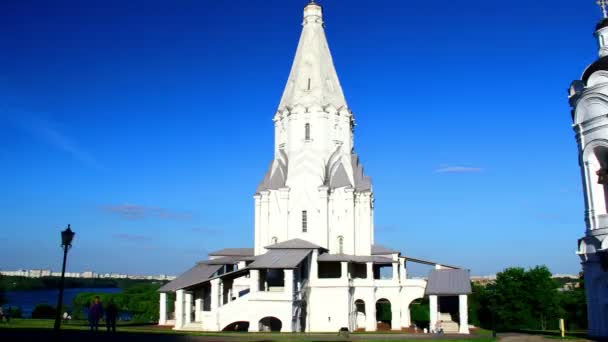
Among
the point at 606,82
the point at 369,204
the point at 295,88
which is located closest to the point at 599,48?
the point at 606,82

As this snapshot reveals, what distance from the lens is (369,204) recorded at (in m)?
44.2

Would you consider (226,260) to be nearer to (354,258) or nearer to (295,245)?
(295,245)

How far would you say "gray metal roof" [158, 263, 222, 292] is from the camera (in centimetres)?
3772

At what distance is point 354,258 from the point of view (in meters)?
40.8

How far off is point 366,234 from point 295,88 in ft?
43.6

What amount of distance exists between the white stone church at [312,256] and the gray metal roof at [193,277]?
0.10 metres

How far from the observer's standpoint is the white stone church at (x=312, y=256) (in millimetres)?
36031

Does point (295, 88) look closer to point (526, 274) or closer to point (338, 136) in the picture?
point (338, 136)

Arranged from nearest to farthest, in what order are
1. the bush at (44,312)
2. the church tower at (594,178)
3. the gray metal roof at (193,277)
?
the church tower at (594,178) < the gray metal roof at (193,277) < the bush at (44,312)

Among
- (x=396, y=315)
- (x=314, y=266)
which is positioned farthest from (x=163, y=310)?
(x=396, y=315)

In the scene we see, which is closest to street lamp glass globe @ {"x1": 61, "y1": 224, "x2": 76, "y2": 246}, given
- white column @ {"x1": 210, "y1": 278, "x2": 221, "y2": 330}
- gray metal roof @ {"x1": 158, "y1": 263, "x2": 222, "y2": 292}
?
white column @ {"x1": 210, "y1": 278, "x2": 221, "y2": 330}

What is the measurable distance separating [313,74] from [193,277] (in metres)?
19.0

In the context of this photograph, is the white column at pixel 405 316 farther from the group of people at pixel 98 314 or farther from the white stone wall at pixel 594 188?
the group of people at pixel 98 314

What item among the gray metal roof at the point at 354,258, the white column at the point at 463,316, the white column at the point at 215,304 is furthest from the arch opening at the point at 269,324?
the white column at the point at 463,316
